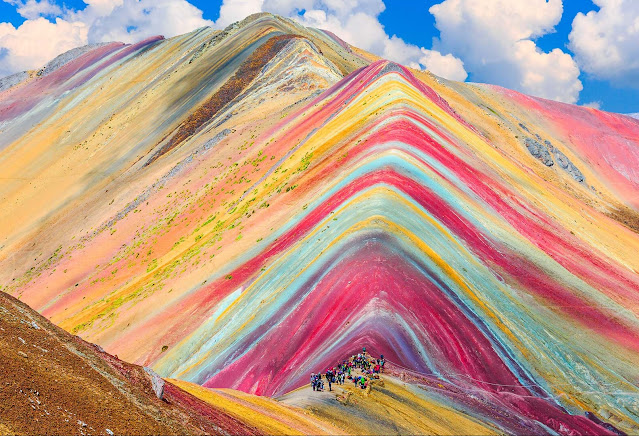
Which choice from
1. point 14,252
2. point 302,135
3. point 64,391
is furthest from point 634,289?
point 14,252

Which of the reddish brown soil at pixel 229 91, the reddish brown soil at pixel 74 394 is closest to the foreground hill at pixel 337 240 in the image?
the reddish brown soil at pixel 229 91

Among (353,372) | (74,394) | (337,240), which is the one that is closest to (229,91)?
(337,240)

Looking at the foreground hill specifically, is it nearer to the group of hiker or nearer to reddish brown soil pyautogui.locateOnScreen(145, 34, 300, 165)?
reddish brown soil pyautogui.locateOnScreen(145, 34, 300, 165)

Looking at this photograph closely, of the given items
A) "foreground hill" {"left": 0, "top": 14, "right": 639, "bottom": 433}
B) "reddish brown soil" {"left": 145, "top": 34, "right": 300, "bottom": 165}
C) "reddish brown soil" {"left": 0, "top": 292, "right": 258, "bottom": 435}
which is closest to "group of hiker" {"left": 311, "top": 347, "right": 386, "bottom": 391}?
"foreground hill" {"left": 0, "top": 14, "right": 639, "bottom": 433}

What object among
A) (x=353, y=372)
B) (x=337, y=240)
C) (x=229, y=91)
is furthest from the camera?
(x=229, y=91)

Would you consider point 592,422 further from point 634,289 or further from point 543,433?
point 634,289

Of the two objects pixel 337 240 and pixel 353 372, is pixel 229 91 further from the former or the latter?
pixel 353 372
